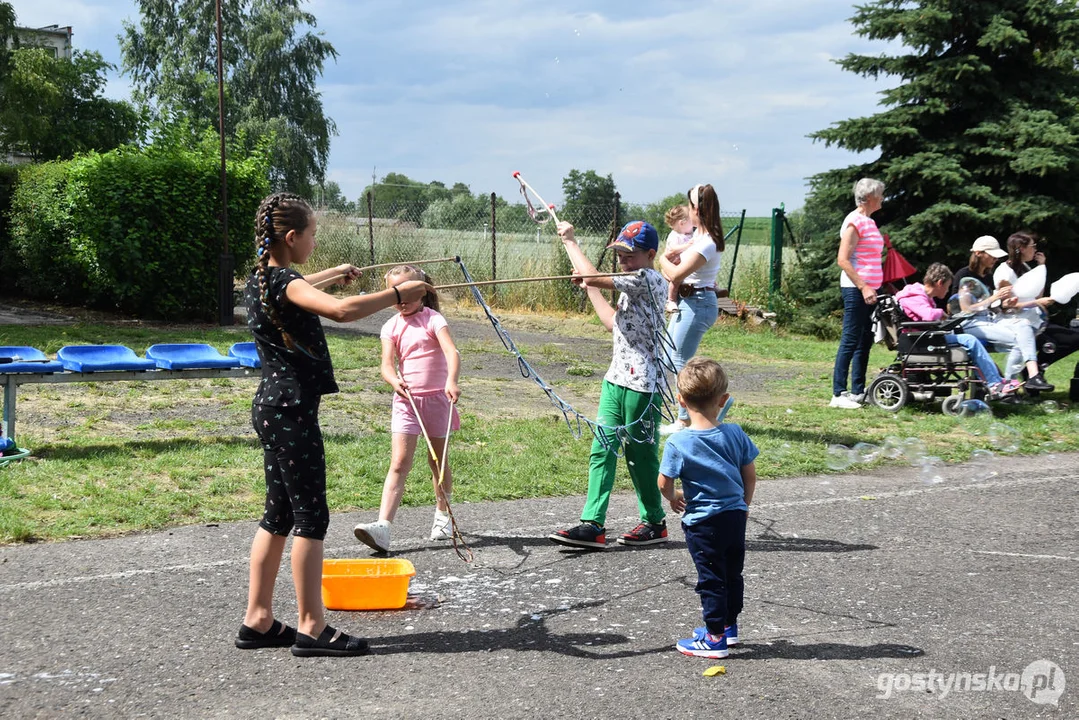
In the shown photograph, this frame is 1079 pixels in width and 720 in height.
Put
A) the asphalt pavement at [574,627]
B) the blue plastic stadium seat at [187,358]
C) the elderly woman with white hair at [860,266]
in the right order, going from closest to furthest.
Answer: the asphalt pavement at [574,627] < the blue plastic stadium seat at [187,358] < the elderly woman with white hair at [860,266]

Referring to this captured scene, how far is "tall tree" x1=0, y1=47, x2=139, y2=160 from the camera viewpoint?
85.6 ft

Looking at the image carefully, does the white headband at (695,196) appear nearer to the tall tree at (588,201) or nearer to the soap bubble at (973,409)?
the soap bubble at (973,409)

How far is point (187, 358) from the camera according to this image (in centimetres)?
770

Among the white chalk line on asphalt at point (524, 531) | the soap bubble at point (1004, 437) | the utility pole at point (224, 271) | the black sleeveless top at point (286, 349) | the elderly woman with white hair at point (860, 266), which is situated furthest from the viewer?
the utility pole at point (224, 271)

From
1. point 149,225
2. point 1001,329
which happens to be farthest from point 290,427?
point 149,225

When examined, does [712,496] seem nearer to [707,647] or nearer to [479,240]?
[707,647]

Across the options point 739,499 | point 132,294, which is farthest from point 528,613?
point 132,294

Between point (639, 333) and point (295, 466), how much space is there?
2186 mm

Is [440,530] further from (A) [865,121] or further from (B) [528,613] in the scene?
(A) [865,121]

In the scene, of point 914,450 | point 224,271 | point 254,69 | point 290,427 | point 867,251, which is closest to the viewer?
point 290,427

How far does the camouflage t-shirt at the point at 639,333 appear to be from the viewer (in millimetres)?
5422

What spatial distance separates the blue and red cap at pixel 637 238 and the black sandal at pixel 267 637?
253 cm

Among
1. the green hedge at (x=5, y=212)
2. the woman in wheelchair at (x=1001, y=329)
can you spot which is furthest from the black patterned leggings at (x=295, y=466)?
the green hedge at (x=5, y=212)

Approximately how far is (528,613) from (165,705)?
1591mm
